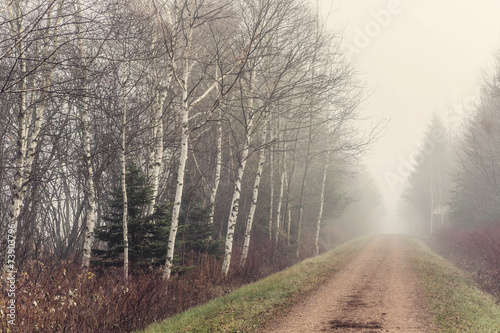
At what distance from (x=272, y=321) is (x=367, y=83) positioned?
1796 cm

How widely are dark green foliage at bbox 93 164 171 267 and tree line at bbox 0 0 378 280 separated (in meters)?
0.04

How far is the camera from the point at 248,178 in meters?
20.2

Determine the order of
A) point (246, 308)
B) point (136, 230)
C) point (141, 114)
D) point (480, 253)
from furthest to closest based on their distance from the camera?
point (480, 253), point (141, 114), point (136, 230), point (246, 308)

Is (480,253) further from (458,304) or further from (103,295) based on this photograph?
(103,295)

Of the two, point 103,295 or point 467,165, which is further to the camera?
point 467,165

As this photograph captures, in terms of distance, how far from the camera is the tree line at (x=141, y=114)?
7.91 metres

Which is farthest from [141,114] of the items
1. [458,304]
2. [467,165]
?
[467,165]

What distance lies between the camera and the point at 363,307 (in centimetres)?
805

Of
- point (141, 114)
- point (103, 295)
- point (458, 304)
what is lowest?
point (458, 304)

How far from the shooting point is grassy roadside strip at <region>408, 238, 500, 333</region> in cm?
678

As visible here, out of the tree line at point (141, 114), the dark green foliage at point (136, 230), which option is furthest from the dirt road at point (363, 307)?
the dark green foliage at point (136, 230)

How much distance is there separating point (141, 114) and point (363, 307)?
37.5 ft

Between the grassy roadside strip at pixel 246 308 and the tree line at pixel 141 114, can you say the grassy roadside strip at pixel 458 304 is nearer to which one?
the grassy roadside strip at pixel 246 308

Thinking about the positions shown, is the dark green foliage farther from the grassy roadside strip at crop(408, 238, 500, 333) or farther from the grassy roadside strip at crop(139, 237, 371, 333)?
the grassy roadside strip at crop(408, 238, 500, 333)
